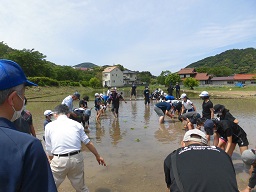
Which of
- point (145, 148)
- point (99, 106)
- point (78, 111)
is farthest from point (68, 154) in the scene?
point (99, 106)

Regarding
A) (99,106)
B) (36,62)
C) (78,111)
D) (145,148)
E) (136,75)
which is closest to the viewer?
(145,148)

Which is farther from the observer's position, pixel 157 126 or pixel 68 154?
pixel 157 126

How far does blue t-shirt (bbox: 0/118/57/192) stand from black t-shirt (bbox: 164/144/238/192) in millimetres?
1394

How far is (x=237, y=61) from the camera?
137875 mm

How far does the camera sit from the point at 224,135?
5.76 meters

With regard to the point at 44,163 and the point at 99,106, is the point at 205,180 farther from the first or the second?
the point at 99,106

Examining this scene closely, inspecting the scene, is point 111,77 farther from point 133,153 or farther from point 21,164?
point 21,164

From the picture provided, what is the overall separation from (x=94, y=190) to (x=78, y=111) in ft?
18.3

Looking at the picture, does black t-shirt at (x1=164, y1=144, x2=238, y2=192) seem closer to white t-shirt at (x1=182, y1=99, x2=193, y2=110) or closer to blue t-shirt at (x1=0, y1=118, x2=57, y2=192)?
blue t-shirt at (x1=0, y1=118, x2=57, y2=192)

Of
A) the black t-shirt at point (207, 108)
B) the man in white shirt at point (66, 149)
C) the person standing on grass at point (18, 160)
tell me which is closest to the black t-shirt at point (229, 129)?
the black t-shirt at point (207, 108)

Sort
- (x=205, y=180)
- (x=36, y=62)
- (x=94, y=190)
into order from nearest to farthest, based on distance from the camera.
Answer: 1. (x=205, y=180)
2. (x=94, y=190)
3. (x=36, y=62)

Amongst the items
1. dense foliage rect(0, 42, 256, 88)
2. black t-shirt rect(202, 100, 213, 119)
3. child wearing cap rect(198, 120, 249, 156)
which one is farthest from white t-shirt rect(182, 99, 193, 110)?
dense foliage rect(0, 42, 256, 88)

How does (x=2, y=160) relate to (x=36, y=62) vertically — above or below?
below

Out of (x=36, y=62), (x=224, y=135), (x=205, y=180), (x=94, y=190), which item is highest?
(x=36, y=62)
